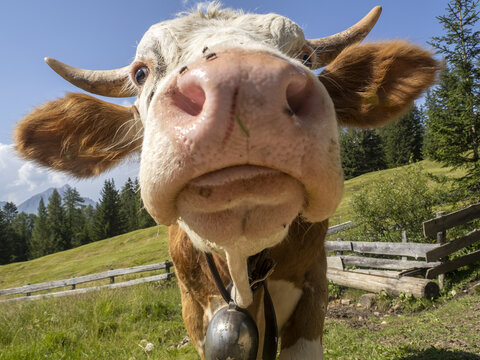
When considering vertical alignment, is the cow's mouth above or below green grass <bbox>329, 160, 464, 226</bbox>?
above

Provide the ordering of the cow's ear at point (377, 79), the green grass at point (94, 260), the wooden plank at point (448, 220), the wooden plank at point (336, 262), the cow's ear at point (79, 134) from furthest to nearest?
the green grass at point (94, 260) → the wooden plank at point (336, 262) → the wooden plank at point (448, 220) → the cow's ear at point (79, 134) → the cow's ear at point (377, 79)

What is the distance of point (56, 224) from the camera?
251 feet

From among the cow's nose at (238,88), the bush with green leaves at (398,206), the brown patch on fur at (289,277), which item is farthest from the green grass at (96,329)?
the bush with green leaves at (398,206)

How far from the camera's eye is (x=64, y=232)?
76438 mm

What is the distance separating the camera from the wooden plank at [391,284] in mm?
7238

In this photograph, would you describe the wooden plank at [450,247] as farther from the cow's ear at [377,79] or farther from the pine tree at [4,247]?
the pine tree at [4,247]

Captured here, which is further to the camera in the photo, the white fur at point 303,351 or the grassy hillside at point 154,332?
the grassy hillside at point 154,332

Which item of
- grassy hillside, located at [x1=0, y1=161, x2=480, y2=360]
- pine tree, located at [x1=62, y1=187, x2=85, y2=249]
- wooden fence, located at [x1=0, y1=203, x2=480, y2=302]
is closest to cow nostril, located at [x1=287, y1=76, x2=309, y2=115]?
grassy hillside, located at [x1=0, y1=161, x2=480, y2=360]

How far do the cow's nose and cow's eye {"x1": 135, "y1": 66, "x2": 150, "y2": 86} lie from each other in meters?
1.28

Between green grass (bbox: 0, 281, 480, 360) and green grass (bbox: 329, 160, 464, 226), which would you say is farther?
green grass (bbox: 329, 160, 464, 226)

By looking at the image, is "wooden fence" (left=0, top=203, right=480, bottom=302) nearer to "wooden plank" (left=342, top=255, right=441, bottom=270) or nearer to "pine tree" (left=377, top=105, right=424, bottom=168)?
"wooden plank" (left=342, top=255, right=441, bottom=270)

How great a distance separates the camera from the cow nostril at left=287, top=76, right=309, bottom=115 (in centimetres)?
120

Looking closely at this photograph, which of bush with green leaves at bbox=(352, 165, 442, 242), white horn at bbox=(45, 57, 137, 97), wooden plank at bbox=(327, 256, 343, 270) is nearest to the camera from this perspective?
white horn at bbox=(45, 57, 137, 97)

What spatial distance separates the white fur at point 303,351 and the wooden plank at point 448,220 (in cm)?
685
